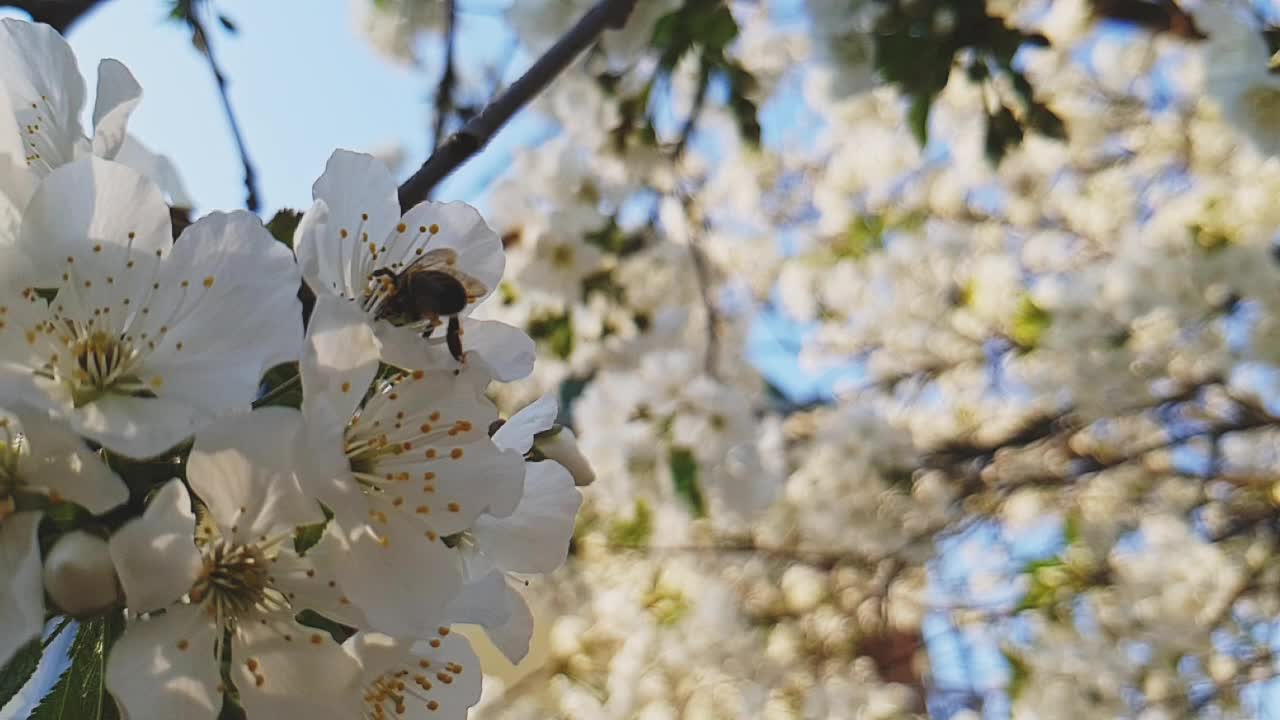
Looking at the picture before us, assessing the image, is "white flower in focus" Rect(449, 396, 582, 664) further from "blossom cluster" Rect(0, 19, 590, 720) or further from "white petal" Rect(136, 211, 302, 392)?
"white petal" Rect(136, 211, 302, 392)

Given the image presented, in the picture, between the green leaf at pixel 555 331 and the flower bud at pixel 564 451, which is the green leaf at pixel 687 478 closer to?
the green leaf at pixel 555 331

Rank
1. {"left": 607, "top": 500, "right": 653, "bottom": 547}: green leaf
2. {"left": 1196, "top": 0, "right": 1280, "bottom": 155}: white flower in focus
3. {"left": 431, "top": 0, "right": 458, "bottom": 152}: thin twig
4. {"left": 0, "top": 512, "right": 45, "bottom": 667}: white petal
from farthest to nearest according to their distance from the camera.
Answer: {"left": 607, "top": 500, "right": 653, "bottom": 547}: green leaf
{"left": 431, "top": 0, "right": 458, "bottom": 152}: thin twig
{"left": 1196, "top": 0, "right": 1280, "bottom": 155}: white flower in focus
{"left": 0, "top": 512, "right": 45, "bottom": 667}: white petal

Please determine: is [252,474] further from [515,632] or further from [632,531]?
[632,531]

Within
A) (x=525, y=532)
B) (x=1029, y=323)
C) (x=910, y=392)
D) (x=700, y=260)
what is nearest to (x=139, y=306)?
(x=525, y=532)

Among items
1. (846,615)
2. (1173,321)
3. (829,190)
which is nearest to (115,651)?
(1173,321)

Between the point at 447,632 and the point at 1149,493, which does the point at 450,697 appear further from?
the point at 1149,493

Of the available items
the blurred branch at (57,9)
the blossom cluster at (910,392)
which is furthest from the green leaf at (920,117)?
the blurred branch at (57,9)

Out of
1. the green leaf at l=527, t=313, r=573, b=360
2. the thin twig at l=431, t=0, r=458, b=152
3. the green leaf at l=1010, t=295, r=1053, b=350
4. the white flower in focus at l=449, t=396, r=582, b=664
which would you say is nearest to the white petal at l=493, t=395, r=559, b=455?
the white flower in focus at l=449, t=396, r=582, b=664
